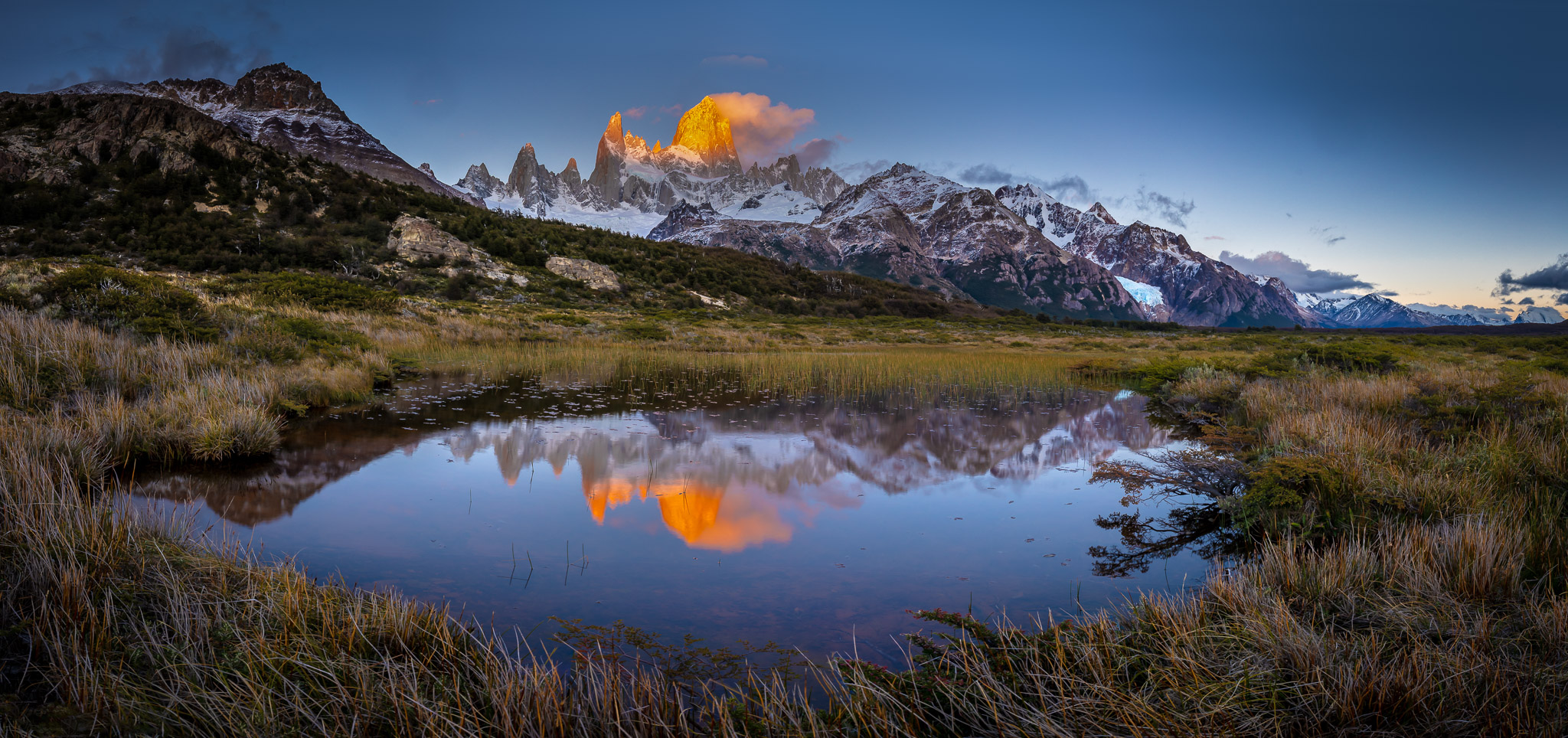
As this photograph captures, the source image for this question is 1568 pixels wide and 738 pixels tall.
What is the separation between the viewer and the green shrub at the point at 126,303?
11523 mm

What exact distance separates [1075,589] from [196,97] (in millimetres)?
235286

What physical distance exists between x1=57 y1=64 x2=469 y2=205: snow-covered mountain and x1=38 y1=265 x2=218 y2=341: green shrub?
142239 mm

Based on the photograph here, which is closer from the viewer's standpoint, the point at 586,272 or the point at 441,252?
the point at 441,252

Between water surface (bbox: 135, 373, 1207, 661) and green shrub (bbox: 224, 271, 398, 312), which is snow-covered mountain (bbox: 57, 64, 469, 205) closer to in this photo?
green shrub (bbox: 224, 271, 398, 312)

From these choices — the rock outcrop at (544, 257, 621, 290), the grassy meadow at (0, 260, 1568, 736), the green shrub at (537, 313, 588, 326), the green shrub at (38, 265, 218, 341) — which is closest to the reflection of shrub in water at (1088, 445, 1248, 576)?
the grassy meadow at (0, 260, 1568, 736)

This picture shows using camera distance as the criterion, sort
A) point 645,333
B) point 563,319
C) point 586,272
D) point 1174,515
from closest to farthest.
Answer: point 1174,515
point 645,333
point 563,319
point 586,272

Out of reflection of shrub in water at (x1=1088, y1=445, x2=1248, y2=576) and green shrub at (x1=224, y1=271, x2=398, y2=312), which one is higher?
green shrub at (x1=224, y1=271, x2=398, y2=312)

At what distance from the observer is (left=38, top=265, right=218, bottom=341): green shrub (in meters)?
11.5

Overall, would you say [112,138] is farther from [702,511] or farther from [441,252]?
[702,511]

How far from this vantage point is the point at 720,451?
9.02 m

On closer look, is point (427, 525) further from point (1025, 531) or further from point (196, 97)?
point (196, 97)

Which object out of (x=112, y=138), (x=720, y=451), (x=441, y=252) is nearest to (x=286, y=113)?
(x=112, y=138)

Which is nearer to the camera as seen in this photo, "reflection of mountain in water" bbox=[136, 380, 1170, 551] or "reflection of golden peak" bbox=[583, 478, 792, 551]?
"reflection of golden peak" bbox=[583, 478, 792, 551]

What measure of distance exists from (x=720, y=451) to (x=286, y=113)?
696 ft
